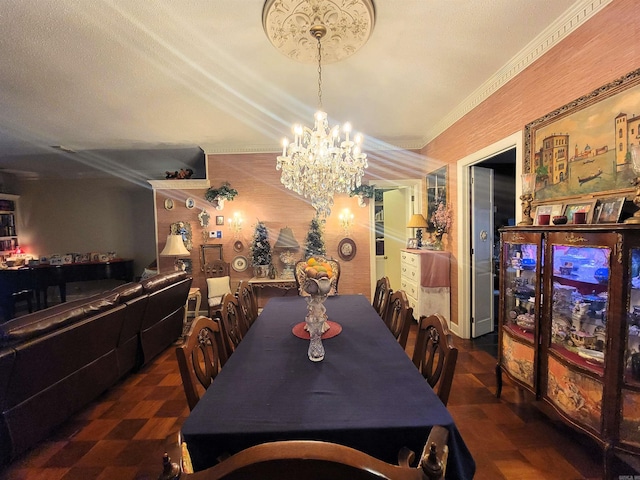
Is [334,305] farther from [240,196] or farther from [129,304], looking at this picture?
[240,196]

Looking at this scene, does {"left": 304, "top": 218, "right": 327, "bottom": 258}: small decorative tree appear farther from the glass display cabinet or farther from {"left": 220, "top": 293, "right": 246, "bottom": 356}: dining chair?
the glass display cabinet

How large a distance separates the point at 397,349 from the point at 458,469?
640 mm

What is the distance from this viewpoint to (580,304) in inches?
64.2

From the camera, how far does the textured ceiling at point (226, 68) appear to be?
1.78 m

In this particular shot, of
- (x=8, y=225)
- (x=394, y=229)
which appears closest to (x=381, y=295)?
(x=394, y=229)

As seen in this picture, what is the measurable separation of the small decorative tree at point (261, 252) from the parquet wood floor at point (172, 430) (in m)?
2.11

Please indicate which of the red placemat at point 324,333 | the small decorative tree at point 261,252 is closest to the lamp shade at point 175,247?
the small decorative tree at point 261,252

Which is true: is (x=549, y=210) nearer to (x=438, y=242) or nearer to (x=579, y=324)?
(x=579, y=324)

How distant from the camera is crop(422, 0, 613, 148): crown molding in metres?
1.74

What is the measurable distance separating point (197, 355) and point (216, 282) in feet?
10.5

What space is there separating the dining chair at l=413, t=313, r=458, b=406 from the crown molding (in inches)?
84.9

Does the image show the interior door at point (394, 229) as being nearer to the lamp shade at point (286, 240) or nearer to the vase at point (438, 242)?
the vase at point (438, 242)

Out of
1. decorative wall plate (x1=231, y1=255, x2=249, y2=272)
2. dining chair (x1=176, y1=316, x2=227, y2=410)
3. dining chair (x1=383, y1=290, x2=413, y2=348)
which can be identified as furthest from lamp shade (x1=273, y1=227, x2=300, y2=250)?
dining chair (x1=176, y1=316, x2=227, y2=410)

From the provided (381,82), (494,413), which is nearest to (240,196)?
(381,82)
